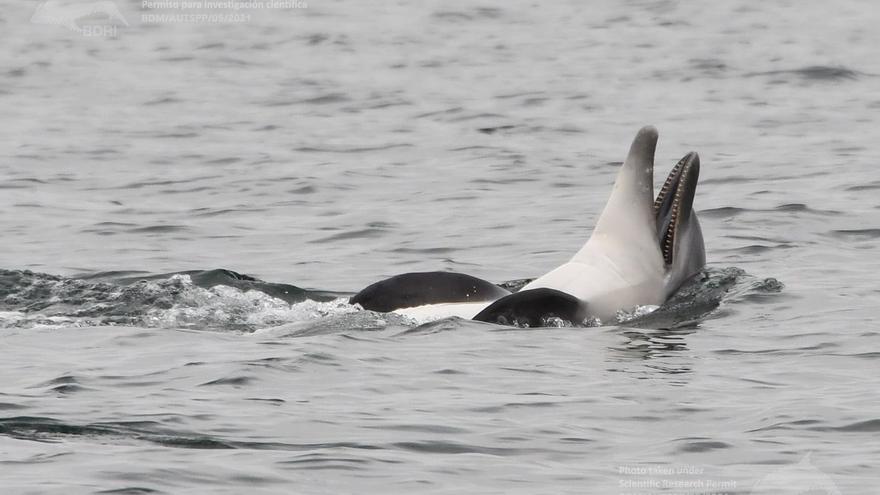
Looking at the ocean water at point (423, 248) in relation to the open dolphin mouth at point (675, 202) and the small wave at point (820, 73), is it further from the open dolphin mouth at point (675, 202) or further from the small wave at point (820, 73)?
the open dolphin mouth at point (675, 202)

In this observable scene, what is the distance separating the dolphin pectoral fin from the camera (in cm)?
1218

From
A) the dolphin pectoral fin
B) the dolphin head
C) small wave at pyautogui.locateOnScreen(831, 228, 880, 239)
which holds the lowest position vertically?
small wave at pyautogui.locateOnScreen(831, 228, 880, 239)

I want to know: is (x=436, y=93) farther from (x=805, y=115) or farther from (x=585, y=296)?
(x=585, y=296)

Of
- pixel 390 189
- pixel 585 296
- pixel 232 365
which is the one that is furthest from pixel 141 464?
pixel 390 189

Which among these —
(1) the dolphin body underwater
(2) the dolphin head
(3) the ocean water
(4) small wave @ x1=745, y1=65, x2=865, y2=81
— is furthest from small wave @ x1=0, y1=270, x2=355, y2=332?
(4) small wave @ x1=745, y1=65, x2=865, y2=81

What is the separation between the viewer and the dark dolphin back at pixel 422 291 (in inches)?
501

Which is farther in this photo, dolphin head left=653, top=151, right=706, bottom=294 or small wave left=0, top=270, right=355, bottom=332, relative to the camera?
small wave left=0, top=270, right=355, bottom=332

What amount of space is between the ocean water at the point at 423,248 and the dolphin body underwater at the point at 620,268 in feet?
1.12

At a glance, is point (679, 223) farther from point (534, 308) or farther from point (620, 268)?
point (534, 308)

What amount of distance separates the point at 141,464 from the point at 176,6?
33647 millimetres

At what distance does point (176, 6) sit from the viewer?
41031 mm

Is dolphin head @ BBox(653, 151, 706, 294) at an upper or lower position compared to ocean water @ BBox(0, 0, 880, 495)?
upper

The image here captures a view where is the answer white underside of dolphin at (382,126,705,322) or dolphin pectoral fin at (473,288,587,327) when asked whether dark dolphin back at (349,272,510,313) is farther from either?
dolphin pectoral fin at (473,288,587,327)

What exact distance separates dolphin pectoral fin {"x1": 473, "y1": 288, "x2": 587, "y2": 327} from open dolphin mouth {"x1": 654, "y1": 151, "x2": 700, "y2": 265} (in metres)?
0.96
